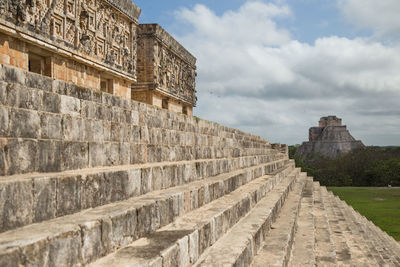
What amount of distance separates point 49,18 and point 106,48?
3.00m

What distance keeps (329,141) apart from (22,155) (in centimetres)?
7086

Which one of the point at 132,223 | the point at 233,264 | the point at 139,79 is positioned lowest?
the point at 233,264

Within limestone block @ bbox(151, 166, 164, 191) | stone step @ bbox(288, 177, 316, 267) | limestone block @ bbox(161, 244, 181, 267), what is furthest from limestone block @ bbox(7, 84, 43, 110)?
stone step @ bbox(288, 177, 316, 267)

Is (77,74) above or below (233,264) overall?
above

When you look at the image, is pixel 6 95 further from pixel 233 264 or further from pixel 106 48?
pixel 106 48

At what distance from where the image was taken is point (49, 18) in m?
8.74

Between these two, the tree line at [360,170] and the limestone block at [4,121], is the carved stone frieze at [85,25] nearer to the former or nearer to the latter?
the limestone block at [4,121]

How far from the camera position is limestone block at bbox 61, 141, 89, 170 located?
9.05ft

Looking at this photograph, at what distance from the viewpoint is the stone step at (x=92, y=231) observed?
1.64 metres

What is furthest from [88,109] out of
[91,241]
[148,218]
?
[91,241]

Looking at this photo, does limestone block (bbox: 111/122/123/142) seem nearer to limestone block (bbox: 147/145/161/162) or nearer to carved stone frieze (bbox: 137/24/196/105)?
limestone block (bbox: 147/145/161/162)

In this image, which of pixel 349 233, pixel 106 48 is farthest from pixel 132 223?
pixel 106 48

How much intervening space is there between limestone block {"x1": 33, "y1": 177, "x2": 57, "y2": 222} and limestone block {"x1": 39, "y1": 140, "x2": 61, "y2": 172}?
1.43 feet

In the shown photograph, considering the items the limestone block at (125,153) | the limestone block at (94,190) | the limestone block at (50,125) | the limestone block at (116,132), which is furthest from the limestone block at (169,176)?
the limestone block at (50,125)
